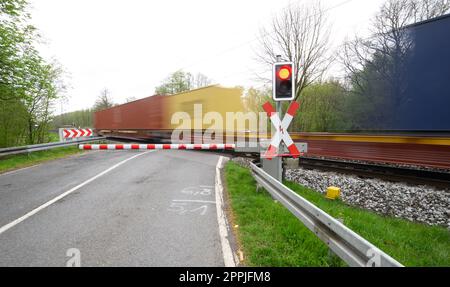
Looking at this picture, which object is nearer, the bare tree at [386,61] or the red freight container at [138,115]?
the bare tree at [386,61]

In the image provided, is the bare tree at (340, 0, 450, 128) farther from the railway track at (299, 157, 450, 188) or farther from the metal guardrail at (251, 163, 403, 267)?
the metal guardrail at (251, 163, 403, 267)

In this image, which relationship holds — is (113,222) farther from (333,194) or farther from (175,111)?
(175,111)

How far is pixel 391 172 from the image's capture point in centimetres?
786

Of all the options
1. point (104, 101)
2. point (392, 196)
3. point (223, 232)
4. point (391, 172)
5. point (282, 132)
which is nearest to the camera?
point (223, 232)

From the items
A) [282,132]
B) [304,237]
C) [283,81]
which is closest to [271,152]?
[282,132]

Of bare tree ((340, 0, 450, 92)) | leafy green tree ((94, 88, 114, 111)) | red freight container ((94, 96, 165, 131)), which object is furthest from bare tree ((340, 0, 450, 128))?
leafy green tree ((94, 88, 114, 111))

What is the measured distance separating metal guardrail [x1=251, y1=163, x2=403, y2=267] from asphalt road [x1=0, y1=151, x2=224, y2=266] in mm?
1244

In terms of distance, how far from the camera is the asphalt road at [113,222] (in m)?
2.99

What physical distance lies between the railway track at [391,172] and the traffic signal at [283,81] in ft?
16.2

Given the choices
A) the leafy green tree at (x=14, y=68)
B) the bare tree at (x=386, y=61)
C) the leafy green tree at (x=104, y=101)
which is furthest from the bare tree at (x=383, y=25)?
the leafy green tree at (x=104, y=101)

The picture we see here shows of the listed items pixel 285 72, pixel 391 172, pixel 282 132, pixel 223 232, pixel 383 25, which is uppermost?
pixel 383 25

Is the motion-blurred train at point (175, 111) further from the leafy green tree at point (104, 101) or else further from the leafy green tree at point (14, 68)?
the leafy green tree at point (104, 101)

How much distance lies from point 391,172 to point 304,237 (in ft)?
20.7
